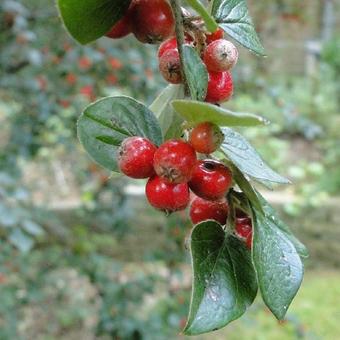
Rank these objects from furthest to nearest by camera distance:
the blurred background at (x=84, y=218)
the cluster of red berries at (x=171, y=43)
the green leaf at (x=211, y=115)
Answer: the blurred background at (x=84, y=218)
the cluster of red berries at (x=171, y=43)
the green leaf at (x=211, y=115)

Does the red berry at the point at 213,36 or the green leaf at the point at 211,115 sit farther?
the red berry at the point at 213,36

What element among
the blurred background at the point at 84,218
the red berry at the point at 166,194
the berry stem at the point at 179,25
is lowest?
the blurred background at the point at 84,218

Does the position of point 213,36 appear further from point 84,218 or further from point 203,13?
point 84,218

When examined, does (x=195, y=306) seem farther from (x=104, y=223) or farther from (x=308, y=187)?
(x=308, y=187)

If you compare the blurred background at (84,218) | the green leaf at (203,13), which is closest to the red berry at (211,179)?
the green leaf at (203,13)

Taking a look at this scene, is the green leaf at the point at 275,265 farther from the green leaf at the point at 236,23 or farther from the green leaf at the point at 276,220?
the green leaf at the point at 236,23

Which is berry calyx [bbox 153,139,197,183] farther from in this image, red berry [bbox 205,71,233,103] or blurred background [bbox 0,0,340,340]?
blurred background [bbox 0,0,340,340]

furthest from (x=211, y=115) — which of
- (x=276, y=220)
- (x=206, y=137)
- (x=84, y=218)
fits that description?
(x=84, y=218)
